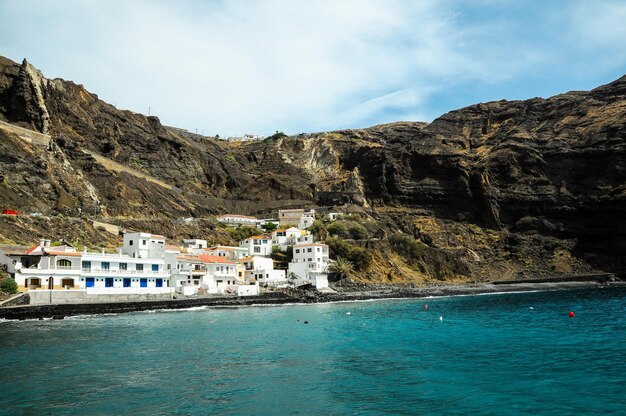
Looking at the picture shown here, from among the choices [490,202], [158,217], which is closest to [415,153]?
[490,202]

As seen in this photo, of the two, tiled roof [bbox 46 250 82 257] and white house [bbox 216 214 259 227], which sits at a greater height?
white house [bbox 216 214 259 227]

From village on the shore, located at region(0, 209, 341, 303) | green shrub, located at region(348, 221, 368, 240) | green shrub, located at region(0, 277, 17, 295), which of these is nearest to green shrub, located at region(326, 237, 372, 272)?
village on the shore, located at region(0, 209, 341, 303)

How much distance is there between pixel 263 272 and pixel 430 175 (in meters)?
78.8

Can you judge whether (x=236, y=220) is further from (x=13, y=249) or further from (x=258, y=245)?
(x=13, y=249)

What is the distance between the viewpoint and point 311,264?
284 ft

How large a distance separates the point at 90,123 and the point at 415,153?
87790 mm

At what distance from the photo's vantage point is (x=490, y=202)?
134875mm

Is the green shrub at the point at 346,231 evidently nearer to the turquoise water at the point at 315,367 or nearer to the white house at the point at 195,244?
the white house at the point at 195,244

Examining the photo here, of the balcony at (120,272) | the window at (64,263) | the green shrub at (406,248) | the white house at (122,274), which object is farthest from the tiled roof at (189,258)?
the green shrub at (406,248)

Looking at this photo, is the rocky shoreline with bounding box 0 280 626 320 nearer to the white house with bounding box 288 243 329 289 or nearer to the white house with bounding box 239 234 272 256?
the white house with bounding box 288 243 329 289

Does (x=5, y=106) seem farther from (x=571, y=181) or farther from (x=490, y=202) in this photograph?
A: (x=571, y=181)

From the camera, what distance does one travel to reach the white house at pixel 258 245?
309ft

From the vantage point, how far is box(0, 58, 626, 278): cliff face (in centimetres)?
Answer: 10344

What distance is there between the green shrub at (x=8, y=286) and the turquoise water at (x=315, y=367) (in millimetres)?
8085
